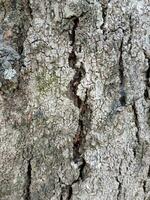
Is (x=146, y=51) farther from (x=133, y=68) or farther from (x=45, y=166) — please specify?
(x=45, y=166)

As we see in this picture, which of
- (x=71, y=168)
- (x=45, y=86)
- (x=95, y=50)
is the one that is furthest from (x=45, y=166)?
(x=95, y=50)

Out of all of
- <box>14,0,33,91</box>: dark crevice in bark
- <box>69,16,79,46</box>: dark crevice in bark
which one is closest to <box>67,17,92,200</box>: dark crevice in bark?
<box>69,16,79,46</box>: dark crevice in bark

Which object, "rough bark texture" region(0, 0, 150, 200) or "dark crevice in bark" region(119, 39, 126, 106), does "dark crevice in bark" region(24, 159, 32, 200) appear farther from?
"dark crevice in bark" region(119, 39, 126, 106)

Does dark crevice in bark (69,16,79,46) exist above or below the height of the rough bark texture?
above

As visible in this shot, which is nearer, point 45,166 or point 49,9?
point 49,9

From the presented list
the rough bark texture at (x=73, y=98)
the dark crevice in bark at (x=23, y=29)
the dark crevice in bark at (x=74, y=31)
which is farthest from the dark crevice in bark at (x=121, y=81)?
the dark crevice in bark at (x=23, y=29)

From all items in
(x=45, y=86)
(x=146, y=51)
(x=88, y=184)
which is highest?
(x=146, y=51)

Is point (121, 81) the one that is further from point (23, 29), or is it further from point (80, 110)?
point (23, 29)

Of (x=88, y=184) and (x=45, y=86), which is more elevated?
(x=45, y=86)

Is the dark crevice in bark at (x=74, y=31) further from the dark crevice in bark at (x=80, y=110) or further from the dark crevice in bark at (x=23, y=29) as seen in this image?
the dark crevice in bark at (x=23, y=29)
